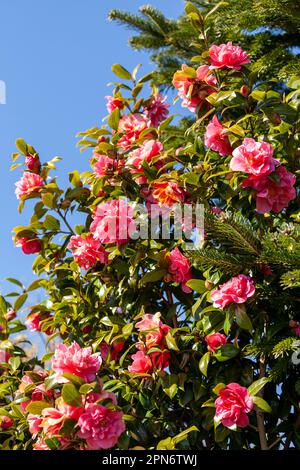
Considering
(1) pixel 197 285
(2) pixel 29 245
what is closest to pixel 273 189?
(1) pixel 197 285

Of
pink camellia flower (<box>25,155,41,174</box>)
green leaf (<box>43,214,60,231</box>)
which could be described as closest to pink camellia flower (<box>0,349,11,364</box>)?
green leaf (<box>43,214,60,231</box>)

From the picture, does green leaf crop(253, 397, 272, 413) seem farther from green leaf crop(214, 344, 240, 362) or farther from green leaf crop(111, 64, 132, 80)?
green leaf crop(111, 64, 132, 80)

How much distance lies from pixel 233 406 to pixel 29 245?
3.39 ft

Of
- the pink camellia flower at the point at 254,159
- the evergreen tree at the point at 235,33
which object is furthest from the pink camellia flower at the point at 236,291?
the evergreen tree at the point at 235,33

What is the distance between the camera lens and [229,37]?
4785 mm

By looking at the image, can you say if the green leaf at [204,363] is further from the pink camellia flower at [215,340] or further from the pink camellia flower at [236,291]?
the pink camellia flower at [236,291]

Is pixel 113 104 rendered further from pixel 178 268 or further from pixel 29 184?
pixel 178 268

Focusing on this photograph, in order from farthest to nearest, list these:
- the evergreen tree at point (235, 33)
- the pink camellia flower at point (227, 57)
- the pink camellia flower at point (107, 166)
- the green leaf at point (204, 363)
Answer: the evergreen tree at point (235, 33) → the pink camellia flower at point (107, 166) → the pink camellia flower at point (227, 57) → the green leaf at point (204, 363)

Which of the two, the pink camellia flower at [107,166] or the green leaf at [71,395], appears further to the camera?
the pink camellia flower at [107,166]

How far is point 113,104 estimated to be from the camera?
2602mm

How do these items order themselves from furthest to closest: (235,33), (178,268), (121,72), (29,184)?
(235,33) → (121,72) → (29,184) → (178,268)

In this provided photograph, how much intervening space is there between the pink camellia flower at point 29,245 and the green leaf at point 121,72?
2.35 ft

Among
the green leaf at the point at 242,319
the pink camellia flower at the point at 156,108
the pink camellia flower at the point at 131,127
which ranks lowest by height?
the green leaf at the point at 242,319

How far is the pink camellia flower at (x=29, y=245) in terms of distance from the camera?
2.46 m
